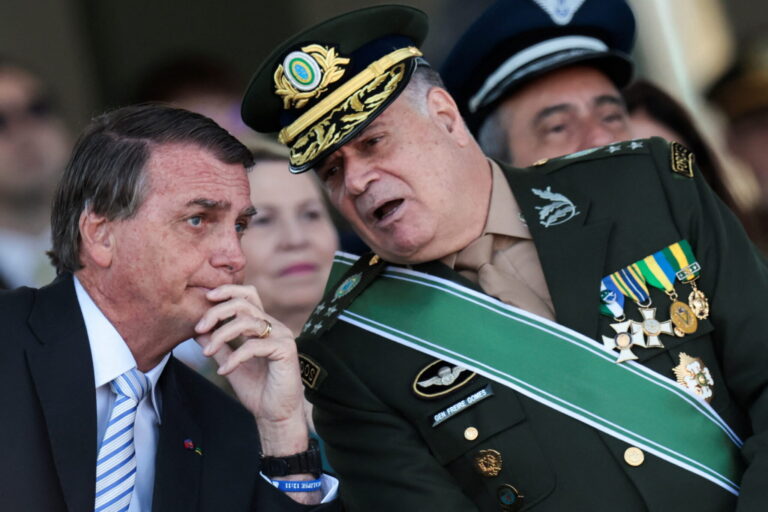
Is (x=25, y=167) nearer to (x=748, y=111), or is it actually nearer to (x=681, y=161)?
(x=681, y=161)

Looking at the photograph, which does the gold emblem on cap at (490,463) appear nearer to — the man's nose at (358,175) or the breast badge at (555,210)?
the breast badge at (555,210)

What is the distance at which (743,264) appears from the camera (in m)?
3.22

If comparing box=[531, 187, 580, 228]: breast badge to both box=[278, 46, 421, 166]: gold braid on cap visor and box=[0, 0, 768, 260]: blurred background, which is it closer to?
box=[278, 46, 421, 166]: gold braid on cap visor

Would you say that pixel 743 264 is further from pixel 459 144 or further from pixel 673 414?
pixel 459 144

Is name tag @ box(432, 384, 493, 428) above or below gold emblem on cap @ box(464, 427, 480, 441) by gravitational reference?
above

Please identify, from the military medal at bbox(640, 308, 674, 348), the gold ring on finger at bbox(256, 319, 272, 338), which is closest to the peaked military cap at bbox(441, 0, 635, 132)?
the military medal at bbox(640, 308, 674, 348)

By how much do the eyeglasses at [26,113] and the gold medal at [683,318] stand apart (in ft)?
9.20

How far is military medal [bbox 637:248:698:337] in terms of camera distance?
3.20 meters

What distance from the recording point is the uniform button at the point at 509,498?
313cm

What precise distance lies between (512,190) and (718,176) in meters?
1.60

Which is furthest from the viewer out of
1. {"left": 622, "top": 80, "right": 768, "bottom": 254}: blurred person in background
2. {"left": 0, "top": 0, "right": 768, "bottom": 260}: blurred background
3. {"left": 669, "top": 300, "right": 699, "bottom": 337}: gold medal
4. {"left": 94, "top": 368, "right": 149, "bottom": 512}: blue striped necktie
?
{"left": 0, "top": 0, "right": 768, "bottom": 260}: blurred background

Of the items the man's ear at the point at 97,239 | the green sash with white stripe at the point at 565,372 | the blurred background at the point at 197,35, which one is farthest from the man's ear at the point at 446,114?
the blurred background at the point at 197,35

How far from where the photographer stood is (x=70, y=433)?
119 inches

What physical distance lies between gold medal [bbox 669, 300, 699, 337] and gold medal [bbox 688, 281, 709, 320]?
0.01 metres
